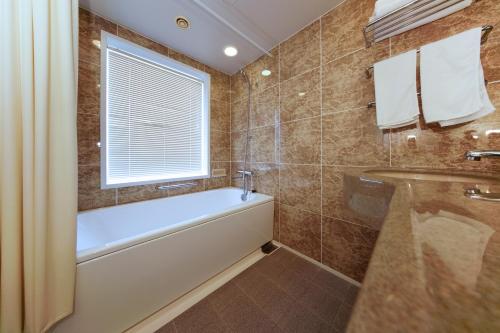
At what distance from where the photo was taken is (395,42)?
A: 3.67 feet

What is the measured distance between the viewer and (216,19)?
1.46 metres

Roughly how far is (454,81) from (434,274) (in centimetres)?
122

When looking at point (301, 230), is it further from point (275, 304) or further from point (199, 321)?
point (199, 321)

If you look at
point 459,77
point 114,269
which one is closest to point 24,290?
point 114,269

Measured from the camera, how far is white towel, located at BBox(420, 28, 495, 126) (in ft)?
2.74

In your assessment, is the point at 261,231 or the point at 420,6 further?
the point at 261,231

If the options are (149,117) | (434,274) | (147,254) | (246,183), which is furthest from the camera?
(246,183)

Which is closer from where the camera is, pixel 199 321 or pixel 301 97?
pixel 199 321

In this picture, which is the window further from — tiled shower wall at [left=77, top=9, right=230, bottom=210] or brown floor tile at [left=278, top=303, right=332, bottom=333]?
brown floor tile at [left=278, top=303, right=332, bottom=333]

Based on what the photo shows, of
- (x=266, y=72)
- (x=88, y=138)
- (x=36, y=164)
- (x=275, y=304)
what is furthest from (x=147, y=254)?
(x=266, y=72)

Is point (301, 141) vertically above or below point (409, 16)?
below

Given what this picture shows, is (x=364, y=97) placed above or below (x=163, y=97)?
below

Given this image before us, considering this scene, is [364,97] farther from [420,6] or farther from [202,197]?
[202,197]

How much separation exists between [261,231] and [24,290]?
4.77 feet
